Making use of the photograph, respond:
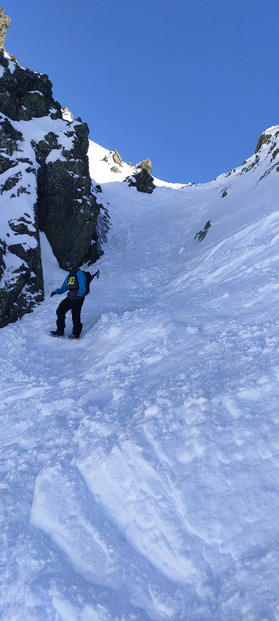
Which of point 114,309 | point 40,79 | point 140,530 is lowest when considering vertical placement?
point 140,530

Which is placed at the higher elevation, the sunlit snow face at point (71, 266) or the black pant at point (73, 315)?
the sunlit snow face at point (71, 266)

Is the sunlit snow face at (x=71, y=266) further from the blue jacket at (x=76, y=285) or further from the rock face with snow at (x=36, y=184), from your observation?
the rock face with snow at (x=36, y=184)

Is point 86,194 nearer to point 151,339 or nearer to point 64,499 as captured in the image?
point 151,339

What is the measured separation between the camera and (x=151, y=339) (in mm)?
6668

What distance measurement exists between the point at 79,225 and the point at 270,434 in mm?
15504

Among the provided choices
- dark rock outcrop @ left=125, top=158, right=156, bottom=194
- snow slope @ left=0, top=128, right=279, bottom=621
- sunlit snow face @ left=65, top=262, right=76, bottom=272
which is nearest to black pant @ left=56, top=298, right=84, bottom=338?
sunlit snow face @ left=65, top=262, right=76, bottom=272

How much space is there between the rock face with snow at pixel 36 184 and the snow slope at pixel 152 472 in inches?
244

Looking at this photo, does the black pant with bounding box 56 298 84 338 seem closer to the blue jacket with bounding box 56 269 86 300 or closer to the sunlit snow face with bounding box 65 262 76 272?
the blue jacket with bounding box 56 269 86 300

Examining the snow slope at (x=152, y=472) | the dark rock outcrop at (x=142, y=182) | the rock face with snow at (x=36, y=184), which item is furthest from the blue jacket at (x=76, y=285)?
the dark rock outcrop at (x=142, y=182)

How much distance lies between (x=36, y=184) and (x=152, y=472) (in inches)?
576

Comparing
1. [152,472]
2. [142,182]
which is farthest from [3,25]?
[152,472]

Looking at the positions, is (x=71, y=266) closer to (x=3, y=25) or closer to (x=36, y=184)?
(x=36, y=184)

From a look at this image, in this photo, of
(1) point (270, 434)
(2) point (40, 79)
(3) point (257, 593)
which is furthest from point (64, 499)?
(2) point (40, 79)

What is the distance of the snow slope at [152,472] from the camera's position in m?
2.59
